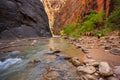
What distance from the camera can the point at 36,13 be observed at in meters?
32.3

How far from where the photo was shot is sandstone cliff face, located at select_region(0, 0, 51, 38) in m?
23.5

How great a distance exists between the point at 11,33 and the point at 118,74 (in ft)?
65.2

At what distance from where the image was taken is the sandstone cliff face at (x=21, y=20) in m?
23.5

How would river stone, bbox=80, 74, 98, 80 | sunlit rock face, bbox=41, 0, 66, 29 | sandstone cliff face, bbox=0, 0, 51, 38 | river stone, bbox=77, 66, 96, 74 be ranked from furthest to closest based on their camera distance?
sunlit rock face, bbox=41, 0, 66, 29, sandstone cliff face, bbox=0, 0, 51, 38, river stone, bbox=77, 66, 96, 74, river stone, bbox=80, 74, 98, 80

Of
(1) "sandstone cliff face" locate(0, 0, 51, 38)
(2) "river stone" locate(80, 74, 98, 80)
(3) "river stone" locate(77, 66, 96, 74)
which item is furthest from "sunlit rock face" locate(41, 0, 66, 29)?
(2) "river stone" locate(80, 74, 98, 80)

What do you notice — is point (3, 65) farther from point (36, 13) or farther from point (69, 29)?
point (69, 29)

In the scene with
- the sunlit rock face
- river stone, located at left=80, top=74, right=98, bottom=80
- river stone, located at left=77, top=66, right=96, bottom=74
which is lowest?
river stone, located at left=80, top=74, right=98, bottom=80

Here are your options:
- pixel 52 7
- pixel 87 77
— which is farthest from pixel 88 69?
pixel 52 7

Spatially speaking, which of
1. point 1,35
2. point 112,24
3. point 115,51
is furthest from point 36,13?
point 115,51

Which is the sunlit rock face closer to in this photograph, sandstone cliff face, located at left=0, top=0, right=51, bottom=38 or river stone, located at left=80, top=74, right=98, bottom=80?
sandstone cliff face, located at left=0, top=0, right=51, bottom=38

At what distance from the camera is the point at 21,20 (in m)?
27.1

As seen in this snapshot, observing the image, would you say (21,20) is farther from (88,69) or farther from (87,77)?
(87,77)

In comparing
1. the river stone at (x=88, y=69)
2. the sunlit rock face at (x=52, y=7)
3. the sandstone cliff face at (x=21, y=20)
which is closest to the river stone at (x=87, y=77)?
the river stone at (x=88, y=69)

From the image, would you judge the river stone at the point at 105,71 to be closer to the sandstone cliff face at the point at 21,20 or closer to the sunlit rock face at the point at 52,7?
the sandstone cliff face at the point at 21,20
